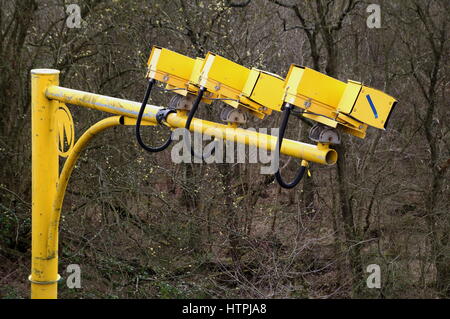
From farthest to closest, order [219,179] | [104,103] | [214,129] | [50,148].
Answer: [219,179]
[50,148]
[104,103]
[214,129]

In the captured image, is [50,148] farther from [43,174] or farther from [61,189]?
[61,189]

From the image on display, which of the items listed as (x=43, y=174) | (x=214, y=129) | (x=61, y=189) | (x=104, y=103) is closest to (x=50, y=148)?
(x=43, y=174)

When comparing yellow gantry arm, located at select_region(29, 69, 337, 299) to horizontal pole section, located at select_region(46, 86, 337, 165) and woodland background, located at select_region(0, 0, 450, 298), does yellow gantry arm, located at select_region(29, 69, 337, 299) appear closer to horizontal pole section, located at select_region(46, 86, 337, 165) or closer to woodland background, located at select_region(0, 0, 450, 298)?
horizontal pole section, located at select_region(46, 86, 337, 165)

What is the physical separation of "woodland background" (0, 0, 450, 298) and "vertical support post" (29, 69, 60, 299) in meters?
4.13

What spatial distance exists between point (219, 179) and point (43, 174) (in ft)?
19.7

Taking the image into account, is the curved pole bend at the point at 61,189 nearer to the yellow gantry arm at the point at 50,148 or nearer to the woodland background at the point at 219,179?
the yellow gantry arm at the point at 50,148

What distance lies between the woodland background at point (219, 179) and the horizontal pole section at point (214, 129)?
16.3 feet

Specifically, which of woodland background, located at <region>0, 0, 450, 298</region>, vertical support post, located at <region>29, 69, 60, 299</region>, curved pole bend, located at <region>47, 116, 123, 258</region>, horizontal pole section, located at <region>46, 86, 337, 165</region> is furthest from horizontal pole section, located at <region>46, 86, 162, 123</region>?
woodland background, located at <region>0, 0, 450, 298</region>

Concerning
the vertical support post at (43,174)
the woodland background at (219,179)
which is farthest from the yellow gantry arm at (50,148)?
the woodland background at (219,179)

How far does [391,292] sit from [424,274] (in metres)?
0.96

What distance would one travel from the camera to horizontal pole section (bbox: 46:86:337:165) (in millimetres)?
4145

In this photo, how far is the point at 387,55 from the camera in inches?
480

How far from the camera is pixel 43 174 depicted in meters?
5.92
